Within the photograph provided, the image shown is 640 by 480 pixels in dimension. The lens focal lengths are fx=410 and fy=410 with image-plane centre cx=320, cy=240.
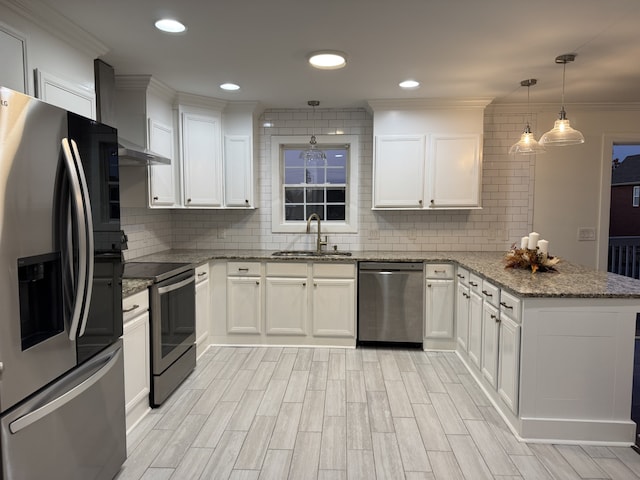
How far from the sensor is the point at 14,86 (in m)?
2.03

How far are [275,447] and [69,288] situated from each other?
1.45 m

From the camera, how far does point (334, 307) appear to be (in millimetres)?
4012

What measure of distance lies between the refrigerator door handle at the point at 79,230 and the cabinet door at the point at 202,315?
2059 mm

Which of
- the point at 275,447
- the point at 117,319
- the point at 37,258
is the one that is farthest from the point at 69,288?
the point at 275,447

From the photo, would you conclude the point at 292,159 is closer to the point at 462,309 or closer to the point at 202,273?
the point at 202,273

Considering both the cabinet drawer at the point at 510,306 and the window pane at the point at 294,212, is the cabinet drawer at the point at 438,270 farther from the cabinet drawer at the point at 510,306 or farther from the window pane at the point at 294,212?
the window pane at the point at 294,212

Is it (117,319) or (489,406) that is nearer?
(117,319)

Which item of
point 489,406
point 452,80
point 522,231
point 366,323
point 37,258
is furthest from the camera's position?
point 522,231

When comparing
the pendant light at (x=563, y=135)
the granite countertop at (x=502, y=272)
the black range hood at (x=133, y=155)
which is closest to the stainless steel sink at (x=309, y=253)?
the granite countertop at (x=502, y=272)

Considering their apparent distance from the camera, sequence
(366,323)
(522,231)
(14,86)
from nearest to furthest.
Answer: (14,86) < (366,323) < (522,231)

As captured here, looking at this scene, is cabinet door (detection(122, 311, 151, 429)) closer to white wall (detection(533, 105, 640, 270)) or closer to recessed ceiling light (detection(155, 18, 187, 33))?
recessed ceiling light (detection(155, 18, 187, 33))

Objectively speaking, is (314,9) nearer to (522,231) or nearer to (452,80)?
(452,80)

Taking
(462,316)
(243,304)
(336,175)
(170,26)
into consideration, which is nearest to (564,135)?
(462,316)

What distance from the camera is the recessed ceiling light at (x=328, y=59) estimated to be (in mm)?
2834
